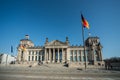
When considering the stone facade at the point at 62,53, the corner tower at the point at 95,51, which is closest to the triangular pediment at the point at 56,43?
the stone facade at the point at 62,53

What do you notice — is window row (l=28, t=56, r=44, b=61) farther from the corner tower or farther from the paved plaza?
the paved plaza

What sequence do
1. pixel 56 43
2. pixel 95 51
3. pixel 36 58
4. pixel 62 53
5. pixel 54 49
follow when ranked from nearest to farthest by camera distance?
pixel 54 49, pixel 56 43, pixel 62 53, pixel 95 51, pixel 36 58

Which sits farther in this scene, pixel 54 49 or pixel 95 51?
pixel 95 51

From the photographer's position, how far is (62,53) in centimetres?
7519

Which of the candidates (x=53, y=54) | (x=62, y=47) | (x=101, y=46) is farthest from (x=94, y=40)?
(x=53, y=54)

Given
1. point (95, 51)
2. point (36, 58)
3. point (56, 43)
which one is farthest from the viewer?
point (36, 58)

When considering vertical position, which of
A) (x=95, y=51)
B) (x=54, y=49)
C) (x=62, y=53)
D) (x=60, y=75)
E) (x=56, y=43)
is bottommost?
(x=60, y=75)

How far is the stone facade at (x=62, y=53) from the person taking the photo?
243ft

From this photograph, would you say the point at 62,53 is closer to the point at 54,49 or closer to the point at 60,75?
the point at 54,49

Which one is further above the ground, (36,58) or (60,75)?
(60,75)

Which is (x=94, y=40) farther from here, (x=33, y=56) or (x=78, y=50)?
(x=33, y=56)

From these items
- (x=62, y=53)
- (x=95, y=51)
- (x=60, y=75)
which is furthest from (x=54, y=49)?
(x=60, y=75)

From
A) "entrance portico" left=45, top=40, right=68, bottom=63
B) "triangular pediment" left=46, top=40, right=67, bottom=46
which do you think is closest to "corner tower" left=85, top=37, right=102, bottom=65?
"entrance portico" left=45, top=40, right=68, bottom=63

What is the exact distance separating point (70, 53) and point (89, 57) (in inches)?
544
